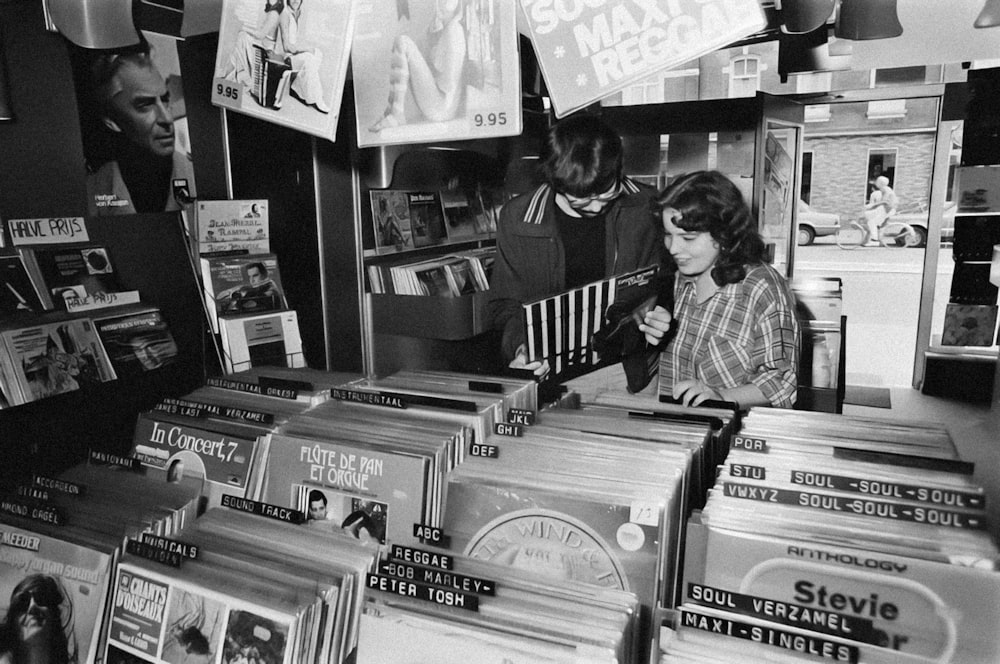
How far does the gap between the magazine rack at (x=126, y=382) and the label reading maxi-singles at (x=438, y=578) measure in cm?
112

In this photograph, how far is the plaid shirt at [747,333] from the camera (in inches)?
84.0

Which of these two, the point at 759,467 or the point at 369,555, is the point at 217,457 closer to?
the point at 369,555

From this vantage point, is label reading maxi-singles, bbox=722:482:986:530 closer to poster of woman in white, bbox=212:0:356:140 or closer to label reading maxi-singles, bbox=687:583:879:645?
label reading maxi-singles, bbox=687:583:879:645

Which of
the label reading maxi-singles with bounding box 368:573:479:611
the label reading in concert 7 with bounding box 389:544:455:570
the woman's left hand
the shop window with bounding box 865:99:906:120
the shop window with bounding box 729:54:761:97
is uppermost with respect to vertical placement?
the shop window with bounding box 865:99:906:120

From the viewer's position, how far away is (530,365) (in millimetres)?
2164

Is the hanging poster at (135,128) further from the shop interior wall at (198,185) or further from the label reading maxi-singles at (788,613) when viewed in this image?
the label reading maxi-singles at (788,613)

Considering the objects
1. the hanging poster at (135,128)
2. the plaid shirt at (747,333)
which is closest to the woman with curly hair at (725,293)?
the plaid shirt at (747,333)

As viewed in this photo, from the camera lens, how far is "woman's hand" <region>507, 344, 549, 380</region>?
2156mm

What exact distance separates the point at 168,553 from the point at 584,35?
115 cm

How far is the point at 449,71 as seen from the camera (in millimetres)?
1577

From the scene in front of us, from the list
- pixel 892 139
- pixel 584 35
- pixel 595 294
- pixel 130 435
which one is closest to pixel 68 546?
pixel 130 435

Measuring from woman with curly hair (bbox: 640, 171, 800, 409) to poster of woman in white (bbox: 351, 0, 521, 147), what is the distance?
33.6 inches

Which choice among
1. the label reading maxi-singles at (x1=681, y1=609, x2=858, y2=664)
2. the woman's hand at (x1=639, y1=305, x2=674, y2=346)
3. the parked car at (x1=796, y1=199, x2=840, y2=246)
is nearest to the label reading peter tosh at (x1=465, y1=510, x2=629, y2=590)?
the label reading maxi-singles at (x1=681, y1=609, x2=858, y2=664)

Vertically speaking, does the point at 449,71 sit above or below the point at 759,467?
above
